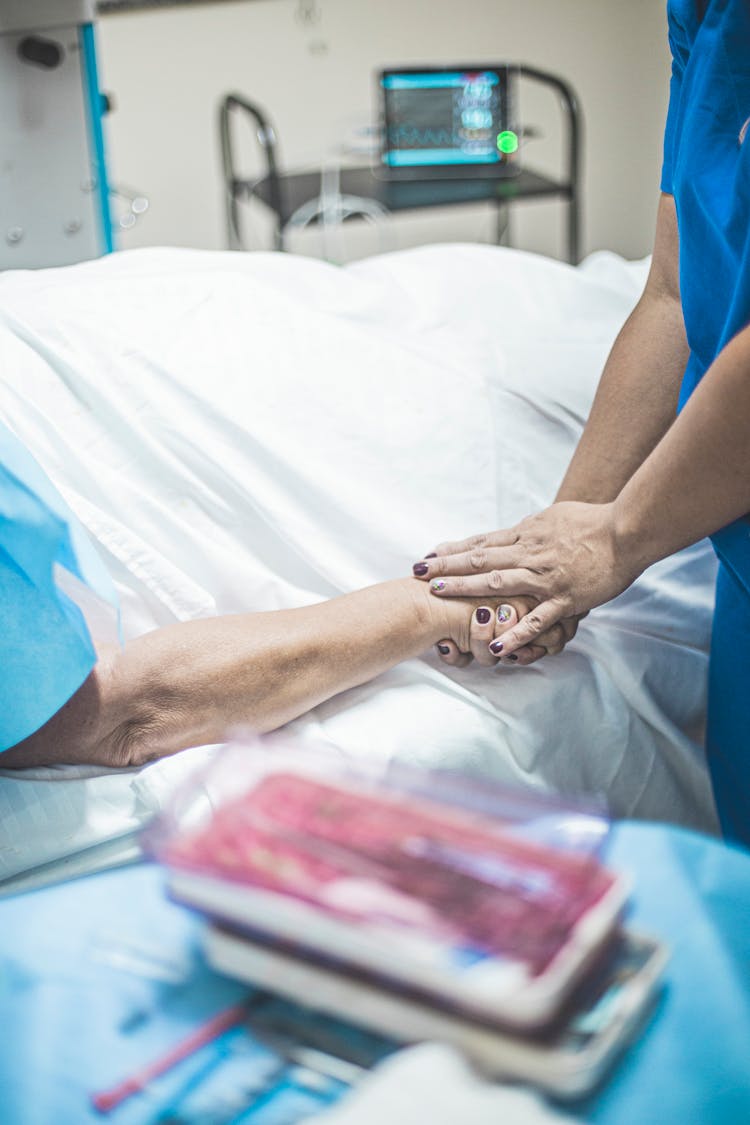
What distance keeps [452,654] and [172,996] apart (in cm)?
67

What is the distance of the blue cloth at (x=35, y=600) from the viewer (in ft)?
2.63

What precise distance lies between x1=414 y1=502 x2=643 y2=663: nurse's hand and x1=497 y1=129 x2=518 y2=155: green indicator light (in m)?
2.06

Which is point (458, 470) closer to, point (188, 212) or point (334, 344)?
point (334, 344)

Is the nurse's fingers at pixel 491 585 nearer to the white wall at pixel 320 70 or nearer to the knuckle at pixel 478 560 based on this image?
the knuckle at pixel 478 560

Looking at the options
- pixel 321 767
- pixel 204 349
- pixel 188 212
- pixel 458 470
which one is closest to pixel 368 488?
pixel 458 470

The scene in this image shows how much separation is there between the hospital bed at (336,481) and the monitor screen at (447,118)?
174cm

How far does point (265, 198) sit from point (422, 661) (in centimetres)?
213

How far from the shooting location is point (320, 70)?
378 cm

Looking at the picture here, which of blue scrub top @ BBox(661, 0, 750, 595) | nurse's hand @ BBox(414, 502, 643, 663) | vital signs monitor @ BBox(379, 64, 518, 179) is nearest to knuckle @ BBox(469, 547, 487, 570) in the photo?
nurse's hand @ BBox(414, 502, 643, 663)

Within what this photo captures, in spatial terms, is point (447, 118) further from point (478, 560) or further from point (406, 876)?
point (406, 876)

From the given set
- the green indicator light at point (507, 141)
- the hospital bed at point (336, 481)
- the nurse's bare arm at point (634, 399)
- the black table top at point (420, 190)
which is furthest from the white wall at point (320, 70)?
the nurse's bare arm at point (634, 399)

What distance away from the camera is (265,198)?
2875mm

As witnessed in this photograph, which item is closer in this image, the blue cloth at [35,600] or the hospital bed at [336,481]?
the blue cloth at [35,600]

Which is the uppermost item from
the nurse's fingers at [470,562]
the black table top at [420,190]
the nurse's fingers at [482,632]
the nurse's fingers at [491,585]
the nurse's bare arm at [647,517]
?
the black table top at [420,190]
